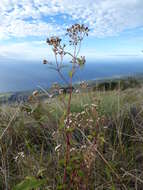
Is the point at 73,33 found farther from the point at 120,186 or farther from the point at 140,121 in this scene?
the point at 140,121

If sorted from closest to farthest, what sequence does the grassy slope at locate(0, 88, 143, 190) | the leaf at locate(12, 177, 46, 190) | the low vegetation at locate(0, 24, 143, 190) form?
1. the leaf at locate(12, 177, 46, 190)
2. the low vegetation at locate(0, 24, 143, 190)
3. the grassy slope at locate(0, 88, 143, 190)

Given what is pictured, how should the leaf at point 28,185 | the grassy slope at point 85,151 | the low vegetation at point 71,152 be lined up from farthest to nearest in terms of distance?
the grassy slope at point 85,151, the low vegetation at point 71,152, the leaf at point 28,185

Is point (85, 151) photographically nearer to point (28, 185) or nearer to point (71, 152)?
point (71, 152)

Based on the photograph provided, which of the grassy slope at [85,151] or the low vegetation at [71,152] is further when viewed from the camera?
the grassy slope at [85,151]

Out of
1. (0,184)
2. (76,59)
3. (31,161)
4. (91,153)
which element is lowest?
(0,184)

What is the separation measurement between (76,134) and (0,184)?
113 centimetres

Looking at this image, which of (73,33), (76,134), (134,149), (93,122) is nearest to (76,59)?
(73,33)

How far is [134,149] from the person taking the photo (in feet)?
7.85

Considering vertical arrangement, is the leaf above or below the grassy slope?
above

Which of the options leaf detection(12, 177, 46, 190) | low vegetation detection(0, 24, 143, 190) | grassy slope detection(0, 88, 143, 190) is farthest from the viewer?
grassy slope detection(0, 88, 143, 190)

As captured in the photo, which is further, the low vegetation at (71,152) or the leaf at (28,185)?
Answer: the low vegetation at (71,152)

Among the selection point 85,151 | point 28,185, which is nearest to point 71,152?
point 85,151

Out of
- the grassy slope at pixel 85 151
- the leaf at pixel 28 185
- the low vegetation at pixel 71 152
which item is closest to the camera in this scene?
the leaf at pixel 28 185

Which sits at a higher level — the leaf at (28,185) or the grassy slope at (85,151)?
the leaf at (28,185)
